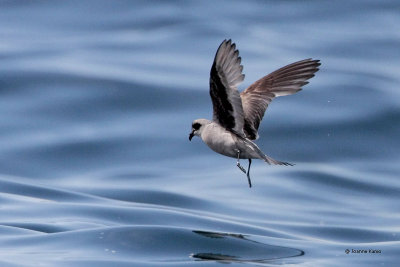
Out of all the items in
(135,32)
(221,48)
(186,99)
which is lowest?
(221,48)

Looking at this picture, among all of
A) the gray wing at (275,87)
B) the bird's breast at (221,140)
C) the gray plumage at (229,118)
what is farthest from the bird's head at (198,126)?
the gray wing at (275,87)

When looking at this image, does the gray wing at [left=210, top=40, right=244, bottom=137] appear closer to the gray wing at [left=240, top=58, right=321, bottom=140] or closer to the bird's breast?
the bird's breast

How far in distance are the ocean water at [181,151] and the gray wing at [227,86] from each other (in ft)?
5.62

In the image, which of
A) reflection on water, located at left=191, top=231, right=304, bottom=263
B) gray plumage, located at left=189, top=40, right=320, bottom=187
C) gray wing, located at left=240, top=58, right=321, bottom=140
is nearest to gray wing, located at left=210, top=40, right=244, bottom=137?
gray plumage, located at left=189, top=40, right=320, bottom=187

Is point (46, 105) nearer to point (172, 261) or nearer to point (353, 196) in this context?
point (353, 196)

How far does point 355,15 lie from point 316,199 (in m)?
10.0

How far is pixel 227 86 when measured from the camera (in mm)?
8578

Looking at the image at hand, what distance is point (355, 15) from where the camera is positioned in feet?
83.8

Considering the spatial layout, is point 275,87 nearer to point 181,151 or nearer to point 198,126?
point 198,126

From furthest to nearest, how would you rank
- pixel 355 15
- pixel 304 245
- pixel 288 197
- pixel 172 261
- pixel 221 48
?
1. pixel 355 15
2. pixel 288 197
3. pixel 304 245
4. pixel 172 261
5. pixel 221 48

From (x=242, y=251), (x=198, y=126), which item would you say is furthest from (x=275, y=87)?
(x=242, y=251)

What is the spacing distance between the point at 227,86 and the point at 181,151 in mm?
9826

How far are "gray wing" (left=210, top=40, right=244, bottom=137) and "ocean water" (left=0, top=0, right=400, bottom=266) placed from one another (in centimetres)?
171

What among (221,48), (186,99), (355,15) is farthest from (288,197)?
(355,15)
